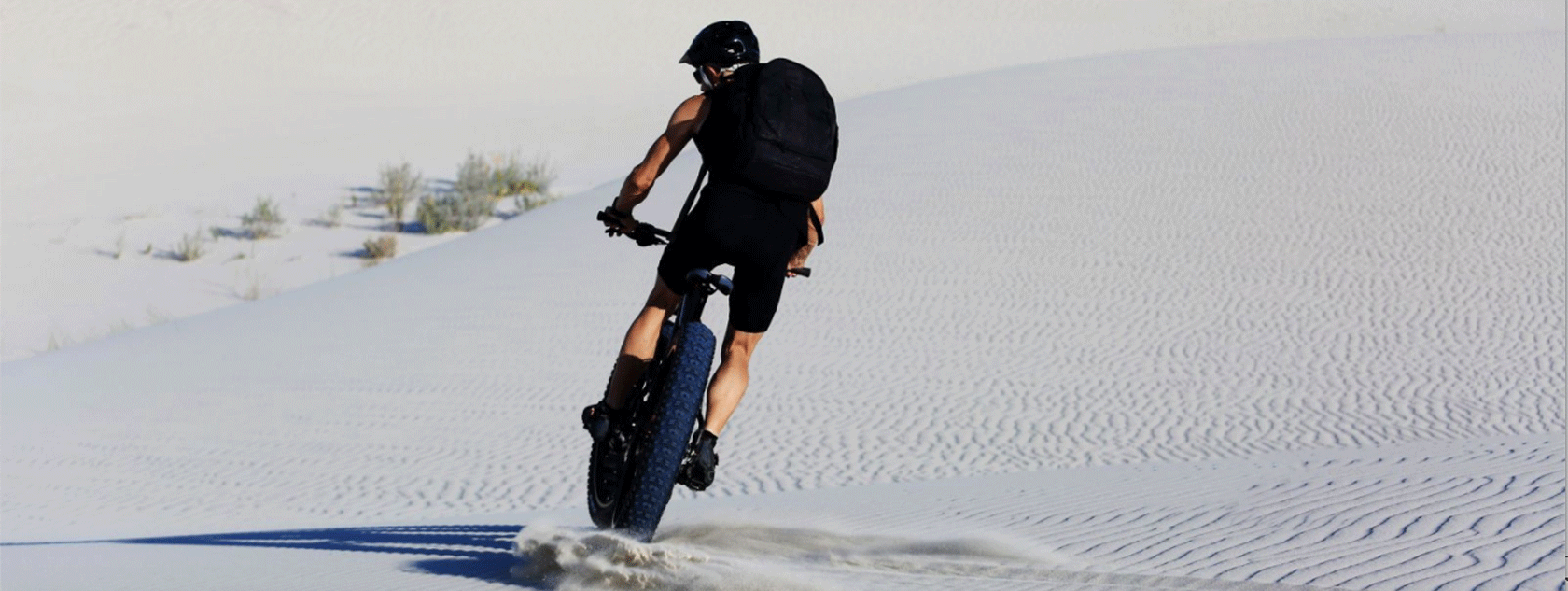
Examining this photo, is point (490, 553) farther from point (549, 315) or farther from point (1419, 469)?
point (549, 315)

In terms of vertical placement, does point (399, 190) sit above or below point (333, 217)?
above

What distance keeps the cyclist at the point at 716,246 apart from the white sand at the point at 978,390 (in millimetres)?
446

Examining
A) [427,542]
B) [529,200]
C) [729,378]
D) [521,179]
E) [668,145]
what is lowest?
[427,542]

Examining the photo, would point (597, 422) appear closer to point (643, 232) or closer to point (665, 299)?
point (665, 299)

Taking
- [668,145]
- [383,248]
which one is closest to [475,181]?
[383,248]

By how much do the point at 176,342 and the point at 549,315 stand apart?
11.1 feet

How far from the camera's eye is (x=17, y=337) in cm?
1833

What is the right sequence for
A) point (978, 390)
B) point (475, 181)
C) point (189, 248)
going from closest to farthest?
point (978, 390), point (189, 248), point (475, 181)

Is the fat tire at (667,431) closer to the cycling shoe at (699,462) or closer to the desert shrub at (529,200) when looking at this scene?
the cycling shoe at (699,462)

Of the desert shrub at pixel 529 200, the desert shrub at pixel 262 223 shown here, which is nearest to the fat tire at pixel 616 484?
the desert shrub at pixel 262 223

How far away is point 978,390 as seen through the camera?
484 inches

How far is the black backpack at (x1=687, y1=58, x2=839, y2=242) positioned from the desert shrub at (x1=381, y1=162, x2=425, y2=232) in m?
19.4

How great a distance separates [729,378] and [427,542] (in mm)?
1867

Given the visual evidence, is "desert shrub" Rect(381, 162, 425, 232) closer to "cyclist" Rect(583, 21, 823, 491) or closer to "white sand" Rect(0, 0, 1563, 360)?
"white sand" Rect(0, 0, 1563, 360)
